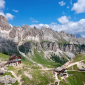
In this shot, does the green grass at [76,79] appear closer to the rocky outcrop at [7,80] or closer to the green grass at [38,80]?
the green grass at [38,80]

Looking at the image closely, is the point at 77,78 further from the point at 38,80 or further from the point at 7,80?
the point at 7,80

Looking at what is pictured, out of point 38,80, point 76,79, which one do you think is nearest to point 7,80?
point 38,80

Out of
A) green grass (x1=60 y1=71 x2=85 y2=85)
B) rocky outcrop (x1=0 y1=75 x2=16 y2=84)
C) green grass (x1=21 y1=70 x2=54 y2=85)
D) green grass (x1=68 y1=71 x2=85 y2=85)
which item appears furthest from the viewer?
green grass (x1=68 y1=71 x2=85 y2=85)

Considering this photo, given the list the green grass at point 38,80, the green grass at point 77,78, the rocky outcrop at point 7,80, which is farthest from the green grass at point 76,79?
the rocky outcrop at point 7,80

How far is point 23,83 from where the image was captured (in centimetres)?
4262

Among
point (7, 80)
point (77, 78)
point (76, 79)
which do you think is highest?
point (7, 80)

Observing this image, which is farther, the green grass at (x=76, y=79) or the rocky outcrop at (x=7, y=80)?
the green grass at (x=76, y=79)

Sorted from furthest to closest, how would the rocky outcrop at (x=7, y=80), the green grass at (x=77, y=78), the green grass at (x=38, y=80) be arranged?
the green grass at (x=77, y=78), the green grass at (x=38, y=80), the rocky outcrop at (x=7, y=80)

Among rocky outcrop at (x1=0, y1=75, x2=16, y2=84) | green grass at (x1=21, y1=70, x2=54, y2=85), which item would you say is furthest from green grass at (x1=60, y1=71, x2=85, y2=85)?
rocky outcrop at (x1=0, y1=75, x2=16, y2=84)

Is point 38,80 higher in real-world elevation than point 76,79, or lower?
higher

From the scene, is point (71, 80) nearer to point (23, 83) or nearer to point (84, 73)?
point (84, 73)

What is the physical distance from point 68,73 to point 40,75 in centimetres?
2338

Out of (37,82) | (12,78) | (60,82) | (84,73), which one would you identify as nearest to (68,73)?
(84,73)

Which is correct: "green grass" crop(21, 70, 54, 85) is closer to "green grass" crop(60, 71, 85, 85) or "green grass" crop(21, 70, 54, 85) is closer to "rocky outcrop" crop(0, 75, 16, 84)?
"rocky outcrop" crop(0, 75, 16, 84)
